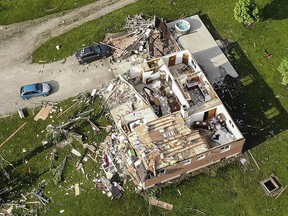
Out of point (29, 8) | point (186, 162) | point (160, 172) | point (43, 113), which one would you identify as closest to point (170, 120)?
point (186, 162)

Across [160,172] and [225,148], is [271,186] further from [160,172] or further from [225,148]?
[160,172]

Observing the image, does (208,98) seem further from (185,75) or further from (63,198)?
→ (63,198)

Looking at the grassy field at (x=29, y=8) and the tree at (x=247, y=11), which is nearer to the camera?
the tree at (x=247, y=11)

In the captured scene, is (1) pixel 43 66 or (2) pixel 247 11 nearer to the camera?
(1) pixel 43 66

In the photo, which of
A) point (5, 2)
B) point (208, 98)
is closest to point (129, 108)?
point (208, 98)

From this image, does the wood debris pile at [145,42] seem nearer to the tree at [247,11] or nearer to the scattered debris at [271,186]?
the tree at [247,11]

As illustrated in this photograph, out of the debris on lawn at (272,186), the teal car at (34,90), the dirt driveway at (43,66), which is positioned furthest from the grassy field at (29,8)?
the debris on lawn at (272,186)

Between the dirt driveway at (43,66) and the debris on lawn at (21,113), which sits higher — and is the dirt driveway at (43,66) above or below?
above
